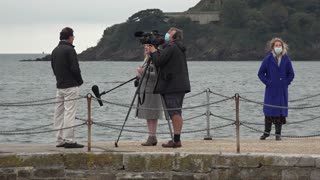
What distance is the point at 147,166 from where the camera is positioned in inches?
456

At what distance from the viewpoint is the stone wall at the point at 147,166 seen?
11391mm

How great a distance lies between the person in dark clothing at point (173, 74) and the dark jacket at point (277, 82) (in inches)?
101

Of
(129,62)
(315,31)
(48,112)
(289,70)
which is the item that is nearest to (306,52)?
(315,31)

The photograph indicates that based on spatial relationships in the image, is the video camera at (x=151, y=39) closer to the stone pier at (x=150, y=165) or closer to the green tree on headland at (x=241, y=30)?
the stone pier at (x=150, y=165)

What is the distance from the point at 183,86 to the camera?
12.4 metres

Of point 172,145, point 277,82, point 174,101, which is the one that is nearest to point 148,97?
point 174,101

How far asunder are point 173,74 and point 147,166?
1591 mm

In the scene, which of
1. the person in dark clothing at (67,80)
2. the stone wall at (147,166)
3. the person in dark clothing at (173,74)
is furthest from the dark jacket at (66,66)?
the stone wall at (147,166)

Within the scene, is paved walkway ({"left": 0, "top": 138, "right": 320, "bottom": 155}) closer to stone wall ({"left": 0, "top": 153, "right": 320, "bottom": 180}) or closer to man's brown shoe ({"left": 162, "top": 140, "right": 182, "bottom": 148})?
man's brown shoe ({"left": 162, "top": 140, "right": 182, "bottom": 148})

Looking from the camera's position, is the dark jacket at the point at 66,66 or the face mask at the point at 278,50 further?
the face mask at the point at 278,50

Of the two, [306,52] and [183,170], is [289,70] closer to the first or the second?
[183,170]

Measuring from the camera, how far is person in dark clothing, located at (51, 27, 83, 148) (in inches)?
490

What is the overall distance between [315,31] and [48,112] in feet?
468

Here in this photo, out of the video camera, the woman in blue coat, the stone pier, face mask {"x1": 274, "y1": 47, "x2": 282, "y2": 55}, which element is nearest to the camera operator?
the video camera
